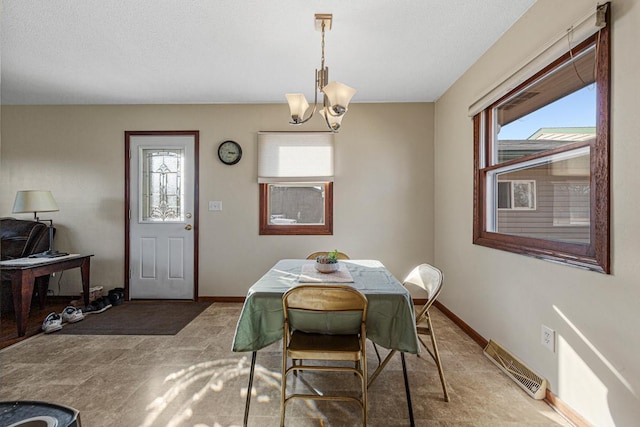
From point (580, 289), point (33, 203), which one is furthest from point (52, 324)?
point (580, 289)

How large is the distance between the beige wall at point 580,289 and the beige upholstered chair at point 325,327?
3.84ft

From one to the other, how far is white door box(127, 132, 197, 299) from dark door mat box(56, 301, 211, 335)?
0.22m

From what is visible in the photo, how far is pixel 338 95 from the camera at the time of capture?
190 centimetres

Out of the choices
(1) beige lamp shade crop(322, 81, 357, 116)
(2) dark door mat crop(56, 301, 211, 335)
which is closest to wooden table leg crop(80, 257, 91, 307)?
(2) dark door mat crop(56, 301, 211, 335)

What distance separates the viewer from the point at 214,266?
393 cm

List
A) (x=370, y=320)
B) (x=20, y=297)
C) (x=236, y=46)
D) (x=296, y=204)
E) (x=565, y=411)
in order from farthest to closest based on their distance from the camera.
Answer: (x=296, y=204) → (x=20, y=297) → (x=236, y=46) → (x=565, y=411) → (x=370, y=320)

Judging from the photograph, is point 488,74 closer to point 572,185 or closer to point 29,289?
point 572,185

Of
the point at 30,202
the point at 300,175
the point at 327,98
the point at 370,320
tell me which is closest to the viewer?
the point at 370,320

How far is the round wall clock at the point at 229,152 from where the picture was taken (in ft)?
12.8

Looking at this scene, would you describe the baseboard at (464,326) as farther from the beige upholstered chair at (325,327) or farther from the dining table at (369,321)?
the beige upholstered chair at (325,327)

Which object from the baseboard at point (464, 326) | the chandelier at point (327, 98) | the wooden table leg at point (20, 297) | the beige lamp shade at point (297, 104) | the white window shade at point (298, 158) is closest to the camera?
the chandelier at point (327, 98)

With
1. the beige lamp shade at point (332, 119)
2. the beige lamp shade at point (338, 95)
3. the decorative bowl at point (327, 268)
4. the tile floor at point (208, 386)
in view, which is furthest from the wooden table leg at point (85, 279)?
the beige lamp shade at point (338, 95)

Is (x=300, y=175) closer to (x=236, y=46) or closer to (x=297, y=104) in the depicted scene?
→ (x=236, y=46)

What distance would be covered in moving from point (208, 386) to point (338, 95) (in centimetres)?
208
